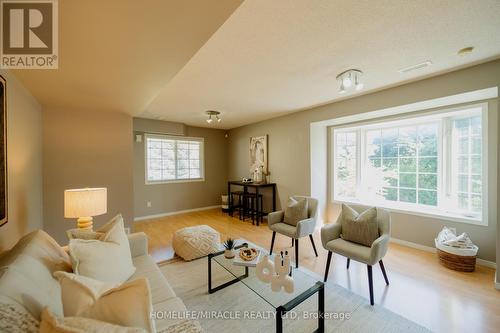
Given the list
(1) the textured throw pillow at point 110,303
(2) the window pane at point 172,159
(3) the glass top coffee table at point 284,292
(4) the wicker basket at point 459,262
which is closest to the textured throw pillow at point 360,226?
(3) the glass top coffee table at point 284,292

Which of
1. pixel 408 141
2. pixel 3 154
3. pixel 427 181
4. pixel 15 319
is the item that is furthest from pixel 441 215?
pixel 3 154

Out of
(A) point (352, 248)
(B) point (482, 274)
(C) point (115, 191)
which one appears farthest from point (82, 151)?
(B) point (482, 274)

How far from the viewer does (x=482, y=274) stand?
2.33 m

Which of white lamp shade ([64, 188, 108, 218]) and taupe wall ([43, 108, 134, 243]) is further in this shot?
taupe wall ([43, 108, 134, 243])

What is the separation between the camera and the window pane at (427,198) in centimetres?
306

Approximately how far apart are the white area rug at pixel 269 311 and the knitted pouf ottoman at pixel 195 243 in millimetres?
443

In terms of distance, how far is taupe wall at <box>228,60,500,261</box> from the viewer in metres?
2.32

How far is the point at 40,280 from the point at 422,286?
314cm

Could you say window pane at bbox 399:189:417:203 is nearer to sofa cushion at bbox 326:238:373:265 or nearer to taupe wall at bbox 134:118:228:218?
sofa cushion at bbox 326:238:373:265

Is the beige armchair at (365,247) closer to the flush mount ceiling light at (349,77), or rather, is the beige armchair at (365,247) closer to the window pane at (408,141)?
the flush mount ceiling light at (349,77)

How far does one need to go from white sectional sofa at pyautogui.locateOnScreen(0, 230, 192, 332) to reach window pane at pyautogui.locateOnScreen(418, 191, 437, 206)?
144 inches

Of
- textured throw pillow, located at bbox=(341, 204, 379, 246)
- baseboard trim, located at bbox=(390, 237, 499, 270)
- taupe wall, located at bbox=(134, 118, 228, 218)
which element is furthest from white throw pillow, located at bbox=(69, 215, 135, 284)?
baseboard trim, located at bbox=(390, 237, 499, 270)

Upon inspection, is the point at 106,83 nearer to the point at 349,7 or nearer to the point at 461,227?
the point at 349,7

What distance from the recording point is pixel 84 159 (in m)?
3.04
